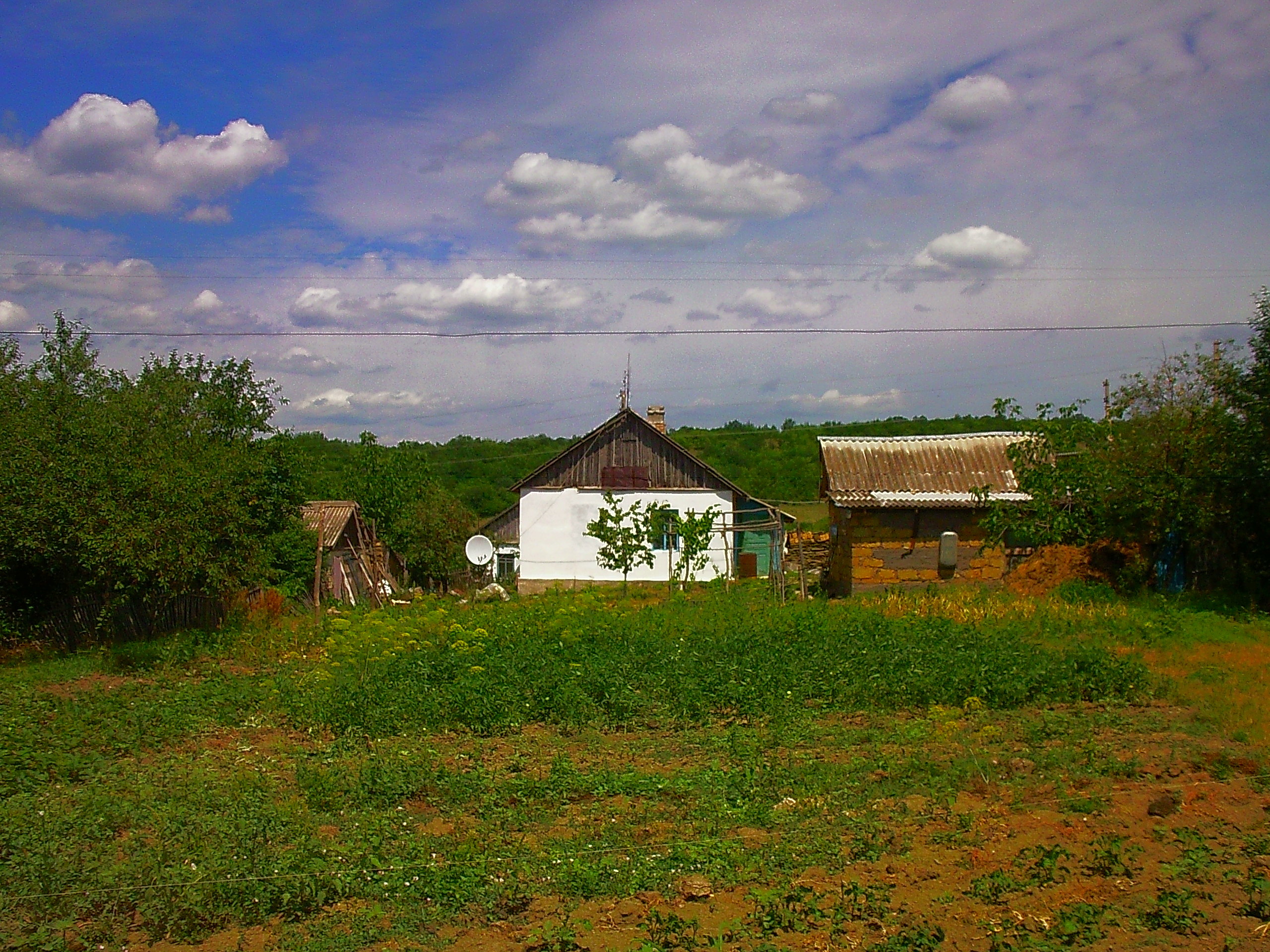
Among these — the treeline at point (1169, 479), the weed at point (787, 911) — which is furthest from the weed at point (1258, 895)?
the treeline at point (1169, 479)

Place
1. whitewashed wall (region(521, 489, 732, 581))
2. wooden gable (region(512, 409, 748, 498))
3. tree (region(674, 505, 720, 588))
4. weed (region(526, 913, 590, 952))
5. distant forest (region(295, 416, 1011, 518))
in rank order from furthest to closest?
distant forest (region(295, 416, 1011, 518)), wooden gable (region(512, 409, 748, 498)), whitewashed wall (region(521, 489, 732, 581)), tree (region(674, 505, 720, 588)), weed (region(526, 913, 590, 952))

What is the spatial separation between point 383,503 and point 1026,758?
31036 mm

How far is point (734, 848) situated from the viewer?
6.34 m

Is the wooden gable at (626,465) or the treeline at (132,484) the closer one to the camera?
the treeline at (132,484)

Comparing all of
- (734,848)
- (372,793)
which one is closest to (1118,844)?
(734,848)

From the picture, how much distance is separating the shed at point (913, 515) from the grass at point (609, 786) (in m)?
6.47

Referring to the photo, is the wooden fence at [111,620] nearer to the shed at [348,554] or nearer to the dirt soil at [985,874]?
the shed at [348,554]

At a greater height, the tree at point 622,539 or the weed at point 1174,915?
the tree at point 622,539

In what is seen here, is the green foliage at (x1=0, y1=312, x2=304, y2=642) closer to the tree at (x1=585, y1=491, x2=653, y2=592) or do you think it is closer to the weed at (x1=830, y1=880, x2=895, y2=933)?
the tree at (x1=585, y1=491, x2=653, y2=592)

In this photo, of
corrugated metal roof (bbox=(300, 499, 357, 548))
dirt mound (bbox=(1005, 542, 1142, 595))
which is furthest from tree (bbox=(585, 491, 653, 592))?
dirt mound (bbox=(1005, 542, 1142, 595))

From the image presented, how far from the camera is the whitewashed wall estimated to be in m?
30.8

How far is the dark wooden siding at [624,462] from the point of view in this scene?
3131 cm

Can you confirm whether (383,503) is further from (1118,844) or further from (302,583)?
(1118,844)

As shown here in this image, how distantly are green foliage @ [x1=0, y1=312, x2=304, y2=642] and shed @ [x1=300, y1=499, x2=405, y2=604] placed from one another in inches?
276
